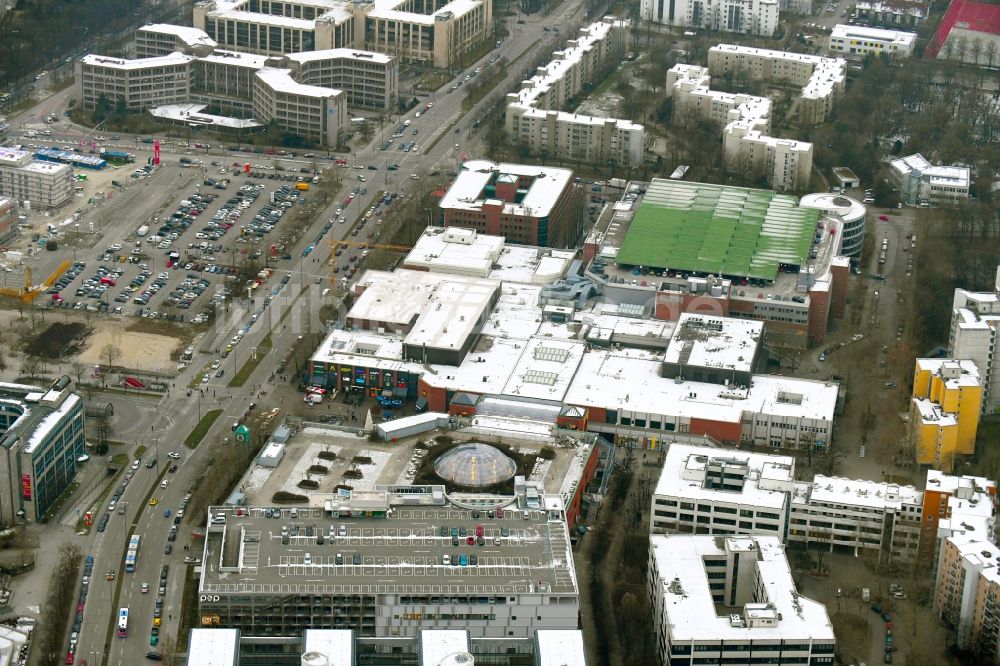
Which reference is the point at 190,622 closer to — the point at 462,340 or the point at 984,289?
the point at 462,340

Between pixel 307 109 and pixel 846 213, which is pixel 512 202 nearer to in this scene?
pixel 846 213

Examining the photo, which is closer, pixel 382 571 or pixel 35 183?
pixel 382 571

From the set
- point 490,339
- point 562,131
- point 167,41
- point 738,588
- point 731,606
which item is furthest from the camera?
point 167,41

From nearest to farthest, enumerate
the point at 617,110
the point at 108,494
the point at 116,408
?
1. the point at 108,494
2. the point at 116,408
3. the point at 617,110

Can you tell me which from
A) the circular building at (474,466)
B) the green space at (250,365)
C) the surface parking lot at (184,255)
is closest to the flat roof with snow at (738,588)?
the circular building at (474,466)

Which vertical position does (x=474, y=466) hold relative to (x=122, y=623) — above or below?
above

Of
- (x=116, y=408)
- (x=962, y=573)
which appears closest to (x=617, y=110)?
(x=116, y=408)

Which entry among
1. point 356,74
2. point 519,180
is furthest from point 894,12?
point 519,180
